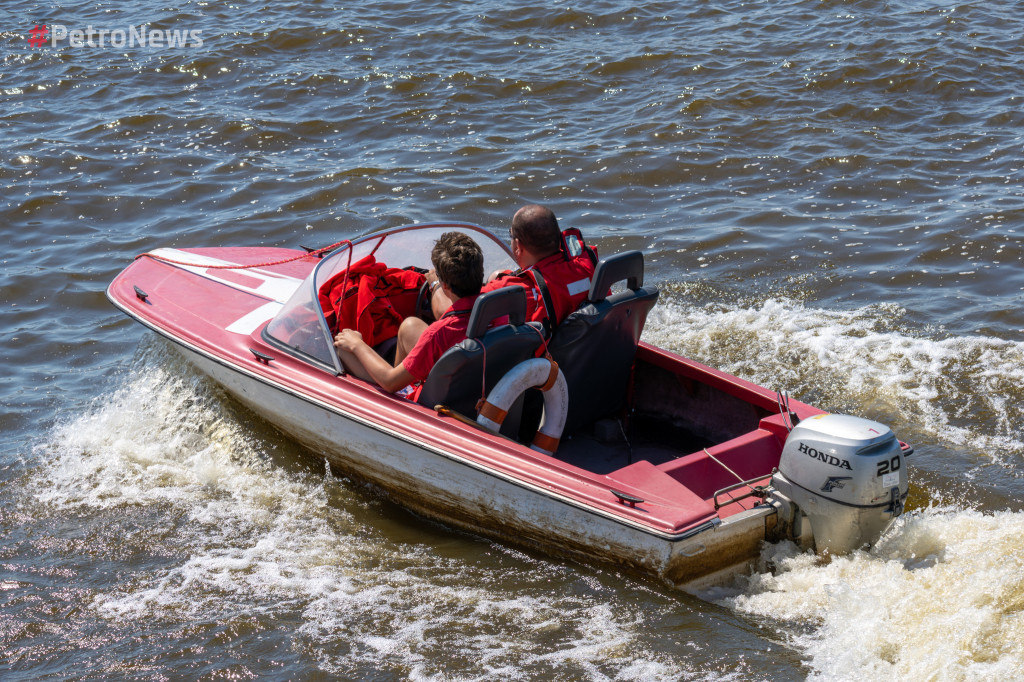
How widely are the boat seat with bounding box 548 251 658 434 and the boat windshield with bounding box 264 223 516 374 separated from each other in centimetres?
92

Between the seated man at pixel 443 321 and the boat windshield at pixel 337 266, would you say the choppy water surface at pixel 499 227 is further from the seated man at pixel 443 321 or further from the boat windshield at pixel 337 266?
the seated man at pixel 443 321

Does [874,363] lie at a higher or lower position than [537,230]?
lower

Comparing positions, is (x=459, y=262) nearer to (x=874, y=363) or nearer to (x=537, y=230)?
(x=537, y=230)

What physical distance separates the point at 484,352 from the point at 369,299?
3.15ft

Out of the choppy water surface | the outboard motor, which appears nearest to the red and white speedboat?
the outboard motor

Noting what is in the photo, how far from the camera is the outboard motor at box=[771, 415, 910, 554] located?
163 inches

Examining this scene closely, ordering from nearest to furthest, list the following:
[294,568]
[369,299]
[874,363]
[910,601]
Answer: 1. [910,601]
2. [294,568]
3. [369,299]
4. [874,363]

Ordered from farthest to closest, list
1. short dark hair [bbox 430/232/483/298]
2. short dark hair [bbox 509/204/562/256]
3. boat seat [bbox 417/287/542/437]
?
short dark hair [bbox 509/204/562/256], short dark hair [bbox 430/232/483/298], boat seat [bbox 417/287/542/437]

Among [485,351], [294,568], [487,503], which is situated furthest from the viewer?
[294,568]

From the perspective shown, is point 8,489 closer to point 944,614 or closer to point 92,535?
point 92,535

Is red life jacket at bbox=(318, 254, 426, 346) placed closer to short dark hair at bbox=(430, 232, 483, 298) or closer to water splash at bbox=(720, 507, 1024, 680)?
short dark hair at bbox=(430, 232, 483, 298)

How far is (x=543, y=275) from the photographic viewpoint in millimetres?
4977

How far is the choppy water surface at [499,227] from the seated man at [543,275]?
1.20 m

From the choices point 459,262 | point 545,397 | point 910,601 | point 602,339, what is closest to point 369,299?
point 459,262
